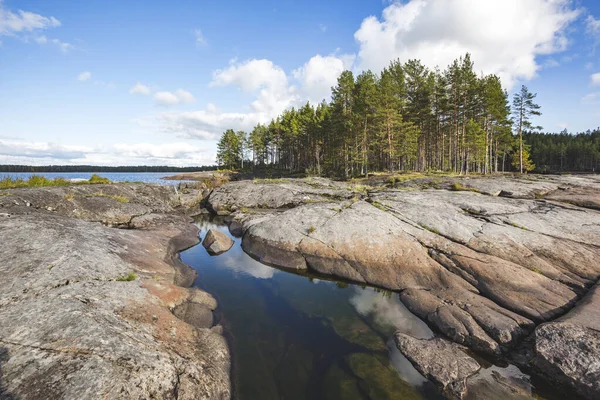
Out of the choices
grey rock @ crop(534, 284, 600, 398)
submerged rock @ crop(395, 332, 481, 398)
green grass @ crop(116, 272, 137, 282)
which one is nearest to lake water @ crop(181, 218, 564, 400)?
submerged rock @ crop(395, 332, 481, 398)

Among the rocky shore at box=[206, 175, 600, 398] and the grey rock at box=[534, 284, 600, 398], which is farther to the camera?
the rocky shore at box=[206, 175, 600, 398]

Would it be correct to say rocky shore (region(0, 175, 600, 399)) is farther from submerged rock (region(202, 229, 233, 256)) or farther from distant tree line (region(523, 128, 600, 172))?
distant tree line (region(523, 128, 600, 172))

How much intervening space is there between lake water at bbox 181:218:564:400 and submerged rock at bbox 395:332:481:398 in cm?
26

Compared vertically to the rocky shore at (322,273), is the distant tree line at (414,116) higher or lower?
higher

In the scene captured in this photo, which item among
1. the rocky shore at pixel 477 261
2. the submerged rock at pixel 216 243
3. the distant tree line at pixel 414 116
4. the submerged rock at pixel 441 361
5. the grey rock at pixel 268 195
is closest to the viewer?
the submerged rock at pixel 441 361

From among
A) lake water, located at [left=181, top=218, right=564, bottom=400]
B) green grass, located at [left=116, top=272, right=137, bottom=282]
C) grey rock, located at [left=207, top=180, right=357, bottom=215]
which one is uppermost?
grey rock, located at [left=207, top=180, right=357, bottom=215]

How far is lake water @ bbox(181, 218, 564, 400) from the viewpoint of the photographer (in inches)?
271

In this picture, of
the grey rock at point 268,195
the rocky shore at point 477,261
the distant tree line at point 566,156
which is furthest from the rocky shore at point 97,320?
the distant tree line at point 566,156

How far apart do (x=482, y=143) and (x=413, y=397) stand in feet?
191

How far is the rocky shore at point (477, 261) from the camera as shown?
737 centimetres

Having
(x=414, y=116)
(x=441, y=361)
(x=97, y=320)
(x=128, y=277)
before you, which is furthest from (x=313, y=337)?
(x=414, y=116)

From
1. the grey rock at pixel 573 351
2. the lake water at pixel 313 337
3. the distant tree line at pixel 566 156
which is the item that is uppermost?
the distant tree line at pixel 566 156

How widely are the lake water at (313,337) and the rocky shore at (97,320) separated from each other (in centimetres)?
87

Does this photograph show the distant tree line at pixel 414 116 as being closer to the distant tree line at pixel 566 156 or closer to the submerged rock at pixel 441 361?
the submerged rock at pixel 441 361
